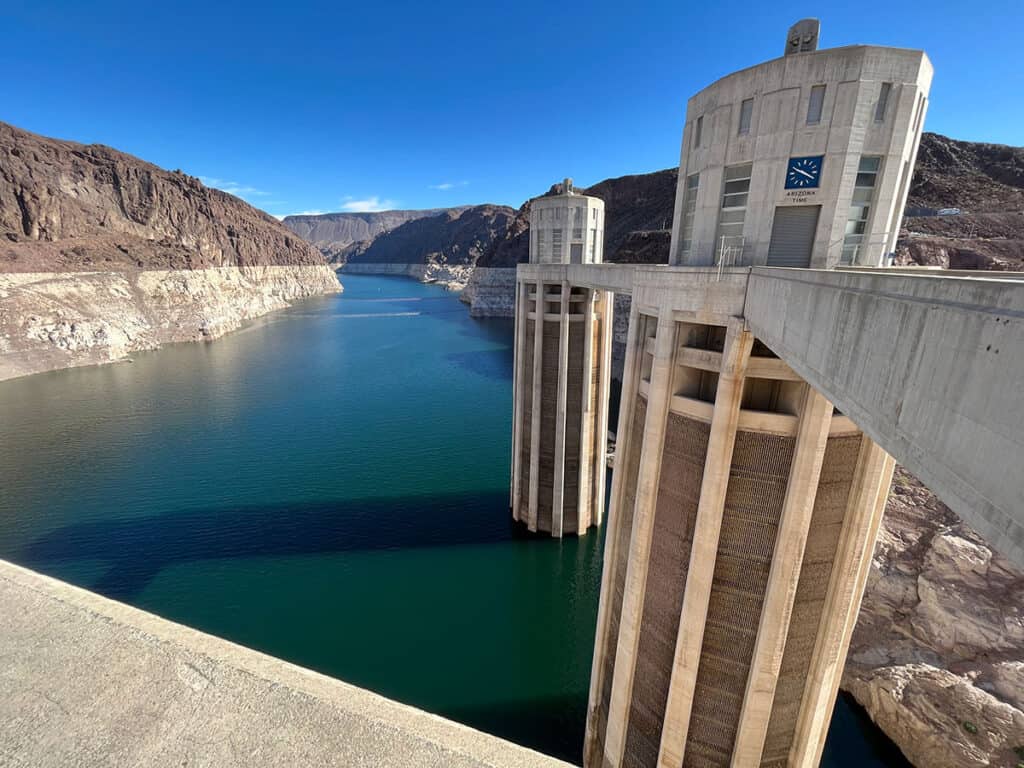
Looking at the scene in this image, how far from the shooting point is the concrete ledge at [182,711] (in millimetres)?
3650

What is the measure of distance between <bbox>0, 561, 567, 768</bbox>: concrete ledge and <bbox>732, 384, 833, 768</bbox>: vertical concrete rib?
7.48m

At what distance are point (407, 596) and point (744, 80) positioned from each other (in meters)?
22.9

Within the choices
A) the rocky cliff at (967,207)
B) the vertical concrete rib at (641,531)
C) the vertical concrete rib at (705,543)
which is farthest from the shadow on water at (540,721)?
the rocky cliff at (967,207)

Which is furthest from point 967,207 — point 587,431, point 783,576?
point 783,576

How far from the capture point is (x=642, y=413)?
38.2ft

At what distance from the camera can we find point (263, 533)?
25750 mm

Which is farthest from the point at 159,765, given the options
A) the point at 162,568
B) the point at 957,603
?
the point at 162,568

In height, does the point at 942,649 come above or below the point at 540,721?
above

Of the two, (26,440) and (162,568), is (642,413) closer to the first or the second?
(162,568)

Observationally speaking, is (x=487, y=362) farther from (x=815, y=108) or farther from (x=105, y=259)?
(x=105, y=259)

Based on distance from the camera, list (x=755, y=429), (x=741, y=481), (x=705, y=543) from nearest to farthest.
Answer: (x=755, y=429) < (x=741, y=481) < (x=705, y=543)

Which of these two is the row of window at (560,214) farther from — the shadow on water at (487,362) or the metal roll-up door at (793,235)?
the shadow on water at (487,362)

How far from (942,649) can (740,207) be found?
1877 cm

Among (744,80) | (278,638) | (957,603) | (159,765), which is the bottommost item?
(278,638)
